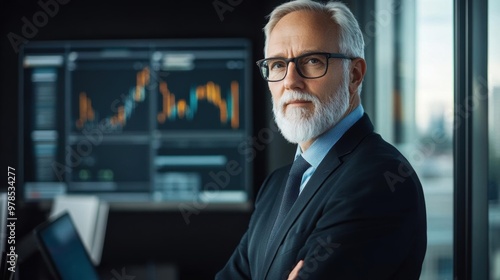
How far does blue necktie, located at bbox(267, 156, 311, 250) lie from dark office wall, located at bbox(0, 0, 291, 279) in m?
2.02

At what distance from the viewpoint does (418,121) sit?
7.71 ft

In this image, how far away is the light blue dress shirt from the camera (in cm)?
140

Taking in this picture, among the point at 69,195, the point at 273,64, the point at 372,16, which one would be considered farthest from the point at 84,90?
the point at 273,64

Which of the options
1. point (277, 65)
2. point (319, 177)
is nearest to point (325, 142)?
point (319, 177)

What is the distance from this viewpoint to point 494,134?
4.98 feet

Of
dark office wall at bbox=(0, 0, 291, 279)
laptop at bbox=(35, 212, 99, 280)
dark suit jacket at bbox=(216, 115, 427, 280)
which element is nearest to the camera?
dark suit jacket at bbox=(216, 115, 427, 280)

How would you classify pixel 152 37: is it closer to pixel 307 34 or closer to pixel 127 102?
pixel 127 102

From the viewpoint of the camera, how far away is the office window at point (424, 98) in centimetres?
194

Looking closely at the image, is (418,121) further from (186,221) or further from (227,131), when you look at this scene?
(186,221)

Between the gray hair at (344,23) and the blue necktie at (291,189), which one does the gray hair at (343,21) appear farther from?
the blue necktie at (291,189)

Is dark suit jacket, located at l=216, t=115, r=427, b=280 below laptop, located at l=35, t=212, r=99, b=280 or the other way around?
the other way around

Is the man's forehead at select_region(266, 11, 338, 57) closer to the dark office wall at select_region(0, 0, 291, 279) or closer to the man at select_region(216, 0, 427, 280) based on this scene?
the man at select_region(216, 0, 427, 280)

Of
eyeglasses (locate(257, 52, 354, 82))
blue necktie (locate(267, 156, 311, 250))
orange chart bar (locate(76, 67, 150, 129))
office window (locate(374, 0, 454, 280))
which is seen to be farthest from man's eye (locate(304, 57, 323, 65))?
orange chart bar (locate(76, 67, 150, 129))

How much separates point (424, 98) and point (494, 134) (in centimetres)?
73
